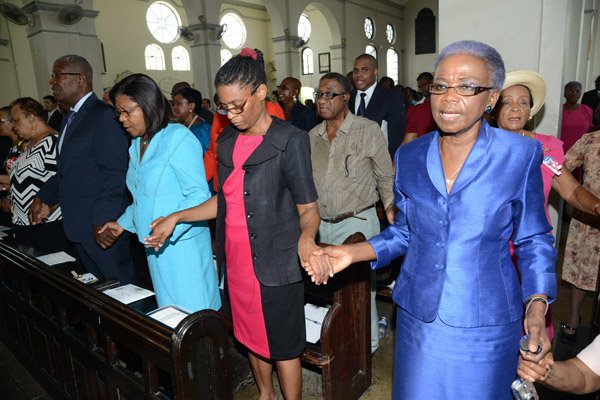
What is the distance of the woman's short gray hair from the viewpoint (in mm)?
1376

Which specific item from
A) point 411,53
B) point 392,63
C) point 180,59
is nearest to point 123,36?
point 180,59

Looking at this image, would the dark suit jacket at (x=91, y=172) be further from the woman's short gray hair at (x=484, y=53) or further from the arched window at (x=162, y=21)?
the arched window at (x=162, y=21)

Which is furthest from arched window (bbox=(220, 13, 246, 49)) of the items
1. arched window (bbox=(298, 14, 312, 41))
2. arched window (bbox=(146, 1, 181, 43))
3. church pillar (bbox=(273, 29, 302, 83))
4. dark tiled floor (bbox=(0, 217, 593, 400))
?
dark tiled floor (bbox=(0, 217, 593, 400))

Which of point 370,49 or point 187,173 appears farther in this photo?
point 370,49

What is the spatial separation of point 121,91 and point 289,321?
154cm

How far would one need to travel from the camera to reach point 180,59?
19859mm

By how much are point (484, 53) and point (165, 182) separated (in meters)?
1.64

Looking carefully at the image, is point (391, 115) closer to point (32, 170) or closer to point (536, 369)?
point (536, 369)

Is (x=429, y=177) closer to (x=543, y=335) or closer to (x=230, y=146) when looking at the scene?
(x=543, y=335)

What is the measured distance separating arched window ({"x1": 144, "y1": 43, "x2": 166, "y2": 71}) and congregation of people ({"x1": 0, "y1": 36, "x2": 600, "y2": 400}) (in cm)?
1689

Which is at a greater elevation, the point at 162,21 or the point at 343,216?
the point at 162,21

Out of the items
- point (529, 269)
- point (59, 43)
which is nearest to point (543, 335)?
point (529, 269)

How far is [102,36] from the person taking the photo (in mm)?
16984

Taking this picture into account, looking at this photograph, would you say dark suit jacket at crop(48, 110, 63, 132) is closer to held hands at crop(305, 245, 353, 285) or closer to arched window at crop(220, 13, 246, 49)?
held hands at crop(305, 245, 353, 285)
